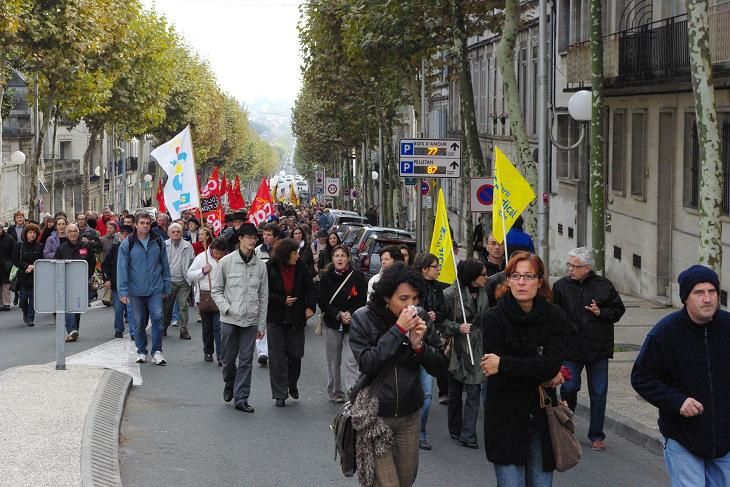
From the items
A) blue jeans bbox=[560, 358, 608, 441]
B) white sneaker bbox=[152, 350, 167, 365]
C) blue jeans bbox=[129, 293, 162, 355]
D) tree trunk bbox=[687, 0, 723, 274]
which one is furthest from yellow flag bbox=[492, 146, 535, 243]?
white sneaker bbox=[152, 350, 167, 365]

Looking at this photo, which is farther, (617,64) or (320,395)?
(617,64)

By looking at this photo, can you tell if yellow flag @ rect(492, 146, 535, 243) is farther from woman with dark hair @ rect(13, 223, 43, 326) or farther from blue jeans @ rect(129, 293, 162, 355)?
woman with dark hair @ rect(13, 223, 43, 326)

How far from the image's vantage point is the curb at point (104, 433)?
30.3 feet

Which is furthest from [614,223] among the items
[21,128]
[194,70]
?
[194,70]

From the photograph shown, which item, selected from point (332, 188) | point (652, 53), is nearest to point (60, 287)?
point (652, 53)

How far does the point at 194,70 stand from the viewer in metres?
81.8

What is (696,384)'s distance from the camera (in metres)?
6.86

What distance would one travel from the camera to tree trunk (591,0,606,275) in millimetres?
16375

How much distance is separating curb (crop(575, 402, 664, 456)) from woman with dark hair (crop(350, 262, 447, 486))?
15.1ft

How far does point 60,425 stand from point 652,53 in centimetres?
1632

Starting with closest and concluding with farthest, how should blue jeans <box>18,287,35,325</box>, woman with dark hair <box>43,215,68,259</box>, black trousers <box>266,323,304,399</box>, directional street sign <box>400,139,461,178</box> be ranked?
black trousers <box>266,323,304,399</box> → woman with dark hair <box>43,215,68,259</box> → blue jeans <box>18,287,35,325</box> → directional street sign <box>400,139,461,178</box>

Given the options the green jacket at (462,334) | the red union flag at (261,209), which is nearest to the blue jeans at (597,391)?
A: the green jacket at (462,334)

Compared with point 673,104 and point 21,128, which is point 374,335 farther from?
point 21,128

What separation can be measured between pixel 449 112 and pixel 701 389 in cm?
5440
